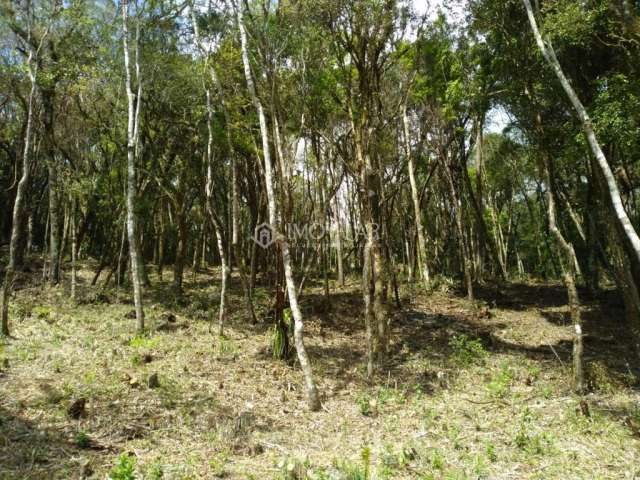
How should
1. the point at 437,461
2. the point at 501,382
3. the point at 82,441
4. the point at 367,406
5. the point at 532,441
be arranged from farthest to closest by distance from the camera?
the point at 501,382 < the point at 367,406 < the point at 532,441 < the point at 437,461 < the point at 82,441

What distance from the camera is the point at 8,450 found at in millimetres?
5699

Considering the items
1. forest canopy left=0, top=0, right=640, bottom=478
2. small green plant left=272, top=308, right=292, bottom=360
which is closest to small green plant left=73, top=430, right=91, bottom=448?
forest canopy left=0, top=0, right=640, bottom=478

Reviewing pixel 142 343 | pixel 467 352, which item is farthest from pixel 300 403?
pixel 467 352

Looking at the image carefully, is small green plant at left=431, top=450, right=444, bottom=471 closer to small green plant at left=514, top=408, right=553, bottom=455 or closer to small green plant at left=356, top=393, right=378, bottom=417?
small green plant at left=514, top=408, right=553, bottom=455

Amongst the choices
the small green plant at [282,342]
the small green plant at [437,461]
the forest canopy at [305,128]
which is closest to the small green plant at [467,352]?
the forest canopy at [305,128]

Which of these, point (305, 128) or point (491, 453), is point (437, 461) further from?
point (305, 128)

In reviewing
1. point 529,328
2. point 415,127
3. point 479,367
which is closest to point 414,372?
point 479,367

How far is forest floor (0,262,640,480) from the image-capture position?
601 cm

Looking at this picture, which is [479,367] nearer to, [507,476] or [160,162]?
[507,476]

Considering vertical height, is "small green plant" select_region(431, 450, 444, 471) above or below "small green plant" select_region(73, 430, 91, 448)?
below

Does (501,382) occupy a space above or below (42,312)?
below

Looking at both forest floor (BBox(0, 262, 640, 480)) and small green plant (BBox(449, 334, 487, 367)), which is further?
small green plant (BBox(449, 334, 487, 367))

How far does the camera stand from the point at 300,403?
8766mm

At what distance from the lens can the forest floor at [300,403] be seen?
6.01m
